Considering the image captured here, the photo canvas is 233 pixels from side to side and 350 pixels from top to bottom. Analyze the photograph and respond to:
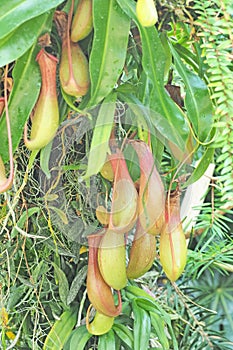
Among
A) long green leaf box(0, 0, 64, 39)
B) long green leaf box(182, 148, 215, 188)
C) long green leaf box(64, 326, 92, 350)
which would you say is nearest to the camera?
long green leaf box(0, 0, 64, 39)

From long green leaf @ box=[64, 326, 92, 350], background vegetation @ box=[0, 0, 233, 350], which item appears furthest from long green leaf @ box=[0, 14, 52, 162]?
long green leaf @ box=[64, 326, 92, 350]

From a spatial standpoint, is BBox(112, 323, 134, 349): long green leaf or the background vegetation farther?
BBox(112, 323, 134, 349): long green leaf

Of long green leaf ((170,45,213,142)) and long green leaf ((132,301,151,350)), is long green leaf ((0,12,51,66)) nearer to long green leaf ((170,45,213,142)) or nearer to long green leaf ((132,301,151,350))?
long green leaf ((170,45,213,142))

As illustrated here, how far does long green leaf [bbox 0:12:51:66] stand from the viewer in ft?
1.43

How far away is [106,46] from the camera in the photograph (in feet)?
1.55

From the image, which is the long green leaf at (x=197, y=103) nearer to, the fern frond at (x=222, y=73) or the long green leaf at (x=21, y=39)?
the fern frond at (x=222, y=73)

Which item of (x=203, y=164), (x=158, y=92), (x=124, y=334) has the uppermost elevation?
(x=158, y=92)

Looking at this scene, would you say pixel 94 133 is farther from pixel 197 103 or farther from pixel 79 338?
pixel 79 338

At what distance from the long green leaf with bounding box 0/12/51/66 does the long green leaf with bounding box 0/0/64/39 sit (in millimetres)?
17

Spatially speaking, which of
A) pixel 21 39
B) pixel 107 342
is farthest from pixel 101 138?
pixel 107 342

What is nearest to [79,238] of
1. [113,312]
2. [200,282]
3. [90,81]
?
[113,312]

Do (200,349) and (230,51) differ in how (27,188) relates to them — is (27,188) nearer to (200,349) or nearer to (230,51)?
(230,51)

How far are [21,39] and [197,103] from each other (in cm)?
18

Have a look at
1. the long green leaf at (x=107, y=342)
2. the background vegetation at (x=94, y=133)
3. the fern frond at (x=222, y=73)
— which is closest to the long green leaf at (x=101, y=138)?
the background vegetation at (x=94, y=133)
